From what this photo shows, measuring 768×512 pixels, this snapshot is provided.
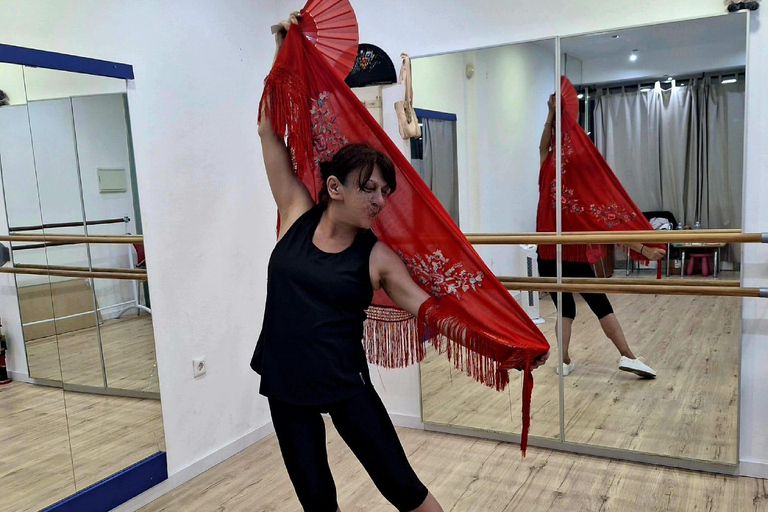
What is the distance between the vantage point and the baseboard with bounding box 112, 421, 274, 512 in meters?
2.63

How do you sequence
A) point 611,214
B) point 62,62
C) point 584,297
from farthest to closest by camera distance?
point 584,297 → point 611,214 → point 62,62

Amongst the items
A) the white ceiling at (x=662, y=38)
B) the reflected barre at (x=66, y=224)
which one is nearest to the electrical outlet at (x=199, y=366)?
the reflected barre at (x=66, y=224)

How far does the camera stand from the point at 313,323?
1.67 meters

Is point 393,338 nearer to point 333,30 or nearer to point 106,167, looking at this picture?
point 333,30

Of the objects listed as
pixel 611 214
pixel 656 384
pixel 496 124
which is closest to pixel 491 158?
pixel 496 124

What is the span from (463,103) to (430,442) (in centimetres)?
171

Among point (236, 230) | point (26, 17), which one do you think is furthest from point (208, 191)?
point (26, 17)

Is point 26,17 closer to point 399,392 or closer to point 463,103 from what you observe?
point 463,103

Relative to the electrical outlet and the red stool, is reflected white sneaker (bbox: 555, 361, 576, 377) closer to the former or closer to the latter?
the red stool

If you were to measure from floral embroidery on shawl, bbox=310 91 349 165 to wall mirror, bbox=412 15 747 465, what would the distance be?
1250 millimetres

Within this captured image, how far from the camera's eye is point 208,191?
2.95 meters

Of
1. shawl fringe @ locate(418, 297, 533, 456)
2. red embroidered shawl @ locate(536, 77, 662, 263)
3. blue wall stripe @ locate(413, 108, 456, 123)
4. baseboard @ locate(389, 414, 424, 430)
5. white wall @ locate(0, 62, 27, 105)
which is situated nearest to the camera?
shawl fringe @ locate(418, 297, 533, 456)

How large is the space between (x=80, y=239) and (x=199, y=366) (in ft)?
2.73

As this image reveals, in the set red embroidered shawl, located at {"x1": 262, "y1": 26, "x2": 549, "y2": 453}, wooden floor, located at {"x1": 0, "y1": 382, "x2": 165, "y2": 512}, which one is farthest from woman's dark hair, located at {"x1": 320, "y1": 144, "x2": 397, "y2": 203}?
wooden floor, located at {"x1": 0, "y1": 382, "x2": 165, "y2": 512}
